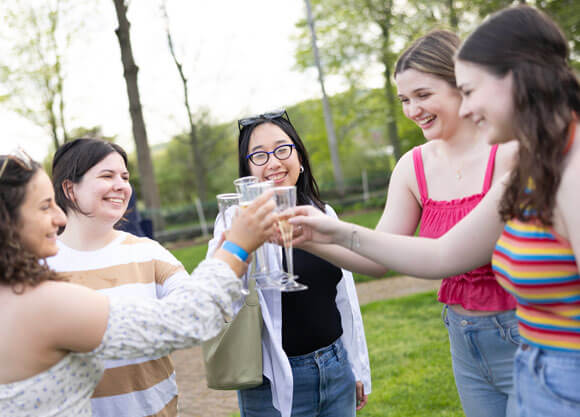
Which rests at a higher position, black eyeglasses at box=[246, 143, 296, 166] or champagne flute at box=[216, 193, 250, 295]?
black eyeglasses at box=[246, 143, 296, 166]

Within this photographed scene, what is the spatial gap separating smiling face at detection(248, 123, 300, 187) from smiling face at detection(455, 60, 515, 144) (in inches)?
48.3

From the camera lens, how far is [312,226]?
219cm

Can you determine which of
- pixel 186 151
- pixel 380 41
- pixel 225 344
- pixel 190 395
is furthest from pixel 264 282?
pixel 186 151

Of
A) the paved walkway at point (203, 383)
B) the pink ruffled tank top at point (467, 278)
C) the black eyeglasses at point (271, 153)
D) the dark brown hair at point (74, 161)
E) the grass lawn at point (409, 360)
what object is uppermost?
the dark brown hair at point (74, 161)

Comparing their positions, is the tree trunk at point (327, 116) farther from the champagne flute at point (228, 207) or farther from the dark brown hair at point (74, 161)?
the champagne flute at point (228, 207)

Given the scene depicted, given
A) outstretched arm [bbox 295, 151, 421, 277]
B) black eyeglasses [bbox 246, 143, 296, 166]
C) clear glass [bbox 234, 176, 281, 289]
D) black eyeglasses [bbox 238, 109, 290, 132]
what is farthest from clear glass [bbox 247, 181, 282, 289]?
black eyeglasses [bbox 238, 109, 290, 132]

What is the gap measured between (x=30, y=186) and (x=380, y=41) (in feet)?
79.5

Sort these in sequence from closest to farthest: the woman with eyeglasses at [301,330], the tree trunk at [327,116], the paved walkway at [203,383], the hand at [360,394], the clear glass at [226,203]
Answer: the clear glass at [226,203] < the woman with eyeglasses at [301,330] < the hand at [360,394] < the paved walkway at [203,383] < the tree trunk at [327,116]

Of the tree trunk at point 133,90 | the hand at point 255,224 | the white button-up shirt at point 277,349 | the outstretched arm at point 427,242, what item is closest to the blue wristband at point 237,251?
the hand at point 255,224

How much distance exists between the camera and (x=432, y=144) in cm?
260

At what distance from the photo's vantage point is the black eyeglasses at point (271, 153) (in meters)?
2.87

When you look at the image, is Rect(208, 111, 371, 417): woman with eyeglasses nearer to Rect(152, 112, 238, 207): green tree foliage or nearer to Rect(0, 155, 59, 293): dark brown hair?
Rect(0, 155, 59, 293): dark brown hair

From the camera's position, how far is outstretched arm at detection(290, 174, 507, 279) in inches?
78.1

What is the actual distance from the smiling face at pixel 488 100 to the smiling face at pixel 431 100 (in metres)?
Answer: 0.51
